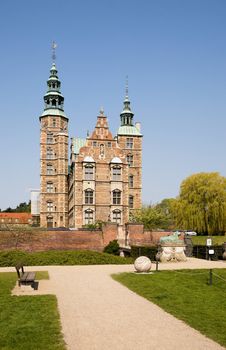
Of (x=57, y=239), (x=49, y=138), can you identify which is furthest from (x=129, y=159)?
(x=57, y=239)

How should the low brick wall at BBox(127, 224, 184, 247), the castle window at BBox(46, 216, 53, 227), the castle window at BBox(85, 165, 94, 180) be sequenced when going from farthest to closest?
the castle window at BBox(46, 216, 53, 227)
the castle window at BBox(85, 165, 94, 180)
the low brick wall at BBox(127, 224, 184, 247)

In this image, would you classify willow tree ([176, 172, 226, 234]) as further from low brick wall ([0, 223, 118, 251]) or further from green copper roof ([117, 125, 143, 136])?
low brick wall ([0, 223, 118, 251])

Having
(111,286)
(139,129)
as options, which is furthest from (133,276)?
(139,129)

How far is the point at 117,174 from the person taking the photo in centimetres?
4731

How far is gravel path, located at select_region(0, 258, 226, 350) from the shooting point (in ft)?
24.4

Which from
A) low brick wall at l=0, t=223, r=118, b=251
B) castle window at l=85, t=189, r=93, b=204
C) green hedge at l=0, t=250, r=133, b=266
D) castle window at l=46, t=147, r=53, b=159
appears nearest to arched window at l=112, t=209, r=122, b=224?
castle window at l=85, t=189, r=93, b=204

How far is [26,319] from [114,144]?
128 feet

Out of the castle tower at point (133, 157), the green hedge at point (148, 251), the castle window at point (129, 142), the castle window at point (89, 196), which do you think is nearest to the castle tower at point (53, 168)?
the castle window at point (89, 196)

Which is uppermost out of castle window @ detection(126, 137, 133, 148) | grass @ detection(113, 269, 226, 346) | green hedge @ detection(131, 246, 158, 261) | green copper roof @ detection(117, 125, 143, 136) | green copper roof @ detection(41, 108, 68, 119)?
green copper roof @ detection(41, 108, 68, 119)

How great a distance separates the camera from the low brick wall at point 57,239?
105ft

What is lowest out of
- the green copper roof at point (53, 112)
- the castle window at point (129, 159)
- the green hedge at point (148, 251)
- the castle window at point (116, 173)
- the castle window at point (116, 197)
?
the green hedge at point (148, 251)

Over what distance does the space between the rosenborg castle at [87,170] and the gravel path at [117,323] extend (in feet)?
103

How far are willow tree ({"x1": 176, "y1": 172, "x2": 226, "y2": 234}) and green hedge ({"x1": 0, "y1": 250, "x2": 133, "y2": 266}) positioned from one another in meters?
20.2

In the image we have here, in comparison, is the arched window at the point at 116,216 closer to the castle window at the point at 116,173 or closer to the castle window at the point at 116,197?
the castle window at the point at 116,197
